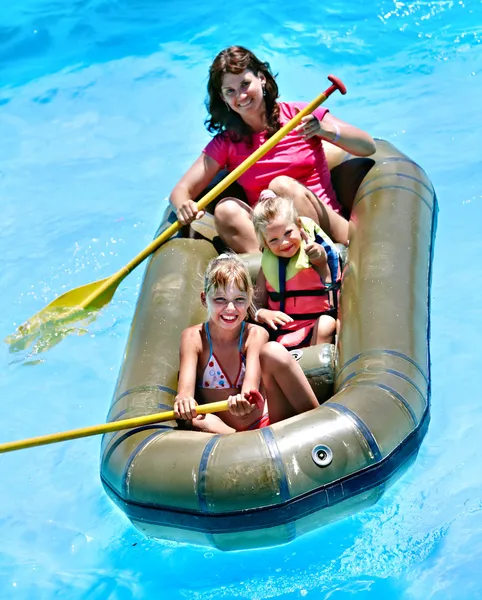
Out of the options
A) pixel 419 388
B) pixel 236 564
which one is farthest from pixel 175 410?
pixel 419 388

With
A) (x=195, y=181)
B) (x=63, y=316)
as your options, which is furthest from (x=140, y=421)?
(x=195, y=181)

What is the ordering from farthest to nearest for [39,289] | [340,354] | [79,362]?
[39,289] < [79,362] < [340,354]

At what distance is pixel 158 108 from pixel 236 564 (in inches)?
163

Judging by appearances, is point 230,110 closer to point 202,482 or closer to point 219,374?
point 219,374

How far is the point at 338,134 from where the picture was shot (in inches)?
163

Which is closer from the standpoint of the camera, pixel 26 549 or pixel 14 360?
pixel 26 549

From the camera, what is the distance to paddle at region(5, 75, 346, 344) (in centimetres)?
409

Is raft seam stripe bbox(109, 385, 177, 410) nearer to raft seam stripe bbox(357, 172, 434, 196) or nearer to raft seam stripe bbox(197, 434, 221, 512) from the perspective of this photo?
raft seam stripe bbox(197, 434, 221, 512)

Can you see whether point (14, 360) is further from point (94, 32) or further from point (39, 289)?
point (94, 32)

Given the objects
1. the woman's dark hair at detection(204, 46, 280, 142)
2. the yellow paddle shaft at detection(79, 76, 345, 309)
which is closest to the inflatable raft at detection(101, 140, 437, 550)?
the yellow paddle shaft at detection(79, 76, 345, 309)

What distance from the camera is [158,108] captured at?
6.75 metres

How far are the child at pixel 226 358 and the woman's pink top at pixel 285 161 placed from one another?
909 mm

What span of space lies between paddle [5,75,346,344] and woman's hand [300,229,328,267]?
1.92ft

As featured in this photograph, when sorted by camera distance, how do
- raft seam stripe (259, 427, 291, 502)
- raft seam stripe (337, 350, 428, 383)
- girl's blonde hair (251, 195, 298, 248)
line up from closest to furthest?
raft seam stripe (259, 427, 291, 502)
raft seam stripe (337, 350, 428, 383)
girl's blonde hair (251, 195, 298, 248)
